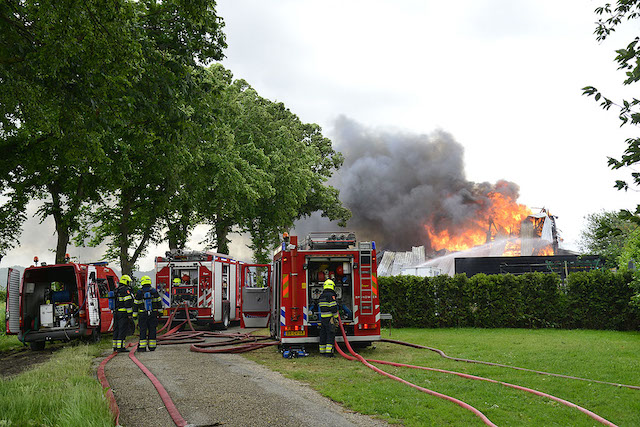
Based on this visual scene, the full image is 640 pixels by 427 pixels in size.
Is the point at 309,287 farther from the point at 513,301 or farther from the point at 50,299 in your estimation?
the point at 513,301

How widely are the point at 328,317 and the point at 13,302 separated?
27.7 ft

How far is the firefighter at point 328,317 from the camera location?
1189 cm

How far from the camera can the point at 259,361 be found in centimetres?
1172

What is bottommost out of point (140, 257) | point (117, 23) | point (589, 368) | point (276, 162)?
point (589, 368)

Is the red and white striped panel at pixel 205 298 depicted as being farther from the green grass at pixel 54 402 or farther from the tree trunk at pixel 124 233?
the green grass at pixel 54 402

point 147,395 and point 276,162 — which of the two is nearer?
point 147,395

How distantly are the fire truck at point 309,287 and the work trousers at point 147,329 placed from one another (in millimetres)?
3351

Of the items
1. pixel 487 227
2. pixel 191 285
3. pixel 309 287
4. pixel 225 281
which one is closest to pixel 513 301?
pixel 309 287

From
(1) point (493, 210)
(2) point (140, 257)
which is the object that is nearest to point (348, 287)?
(2) point (140, 257)

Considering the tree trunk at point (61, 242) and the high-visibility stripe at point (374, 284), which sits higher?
the tree trunk at point (61, 242)

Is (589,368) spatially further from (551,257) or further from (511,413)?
(551,257)

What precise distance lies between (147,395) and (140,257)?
2195 centimetres

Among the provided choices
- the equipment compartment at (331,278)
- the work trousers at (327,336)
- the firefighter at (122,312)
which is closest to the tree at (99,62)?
the firefighter at (122,312)

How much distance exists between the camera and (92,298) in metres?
14.9
